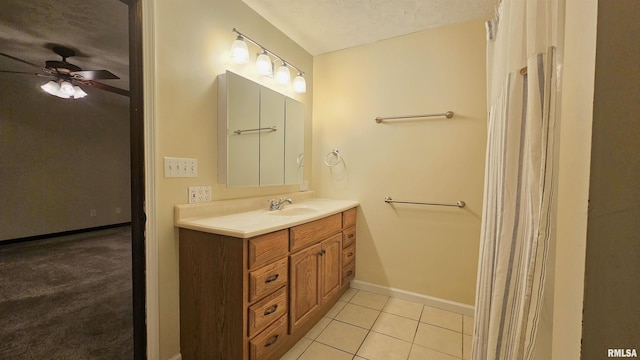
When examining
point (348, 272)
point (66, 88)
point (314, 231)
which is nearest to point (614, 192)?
point (314, 231)

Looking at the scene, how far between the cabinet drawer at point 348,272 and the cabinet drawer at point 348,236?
0.21m

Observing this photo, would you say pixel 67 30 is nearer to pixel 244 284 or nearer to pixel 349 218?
pixel 244 284

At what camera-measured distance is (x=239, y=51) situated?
Answer: 5.30 feet

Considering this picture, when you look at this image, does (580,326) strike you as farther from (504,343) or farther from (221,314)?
(221,314)

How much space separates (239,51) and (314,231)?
4.36 ft

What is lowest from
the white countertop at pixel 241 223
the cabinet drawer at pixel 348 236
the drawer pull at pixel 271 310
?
the drawer pull at pixel 271 310

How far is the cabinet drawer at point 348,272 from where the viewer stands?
2125 mm

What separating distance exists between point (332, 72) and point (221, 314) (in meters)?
2.26

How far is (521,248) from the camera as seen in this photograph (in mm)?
741

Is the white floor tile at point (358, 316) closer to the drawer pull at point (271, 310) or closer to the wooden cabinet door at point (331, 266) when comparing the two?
the wooden cabinet door at point (331, 266)

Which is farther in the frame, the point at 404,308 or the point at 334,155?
the point at 334,155

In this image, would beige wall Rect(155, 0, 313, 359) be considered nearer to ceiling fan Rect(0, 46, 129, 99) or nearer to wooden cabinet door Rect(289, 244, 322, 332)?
wooden cabinet door Rect(289, 244, 322, 332)

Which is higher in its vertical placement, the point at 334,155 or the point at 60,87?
the point at 60,87

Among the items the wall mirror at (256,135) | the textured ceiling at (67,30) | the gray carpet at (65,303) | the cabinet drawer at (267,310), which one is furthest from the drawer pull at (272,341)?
the textured ceiling at (67,30)
